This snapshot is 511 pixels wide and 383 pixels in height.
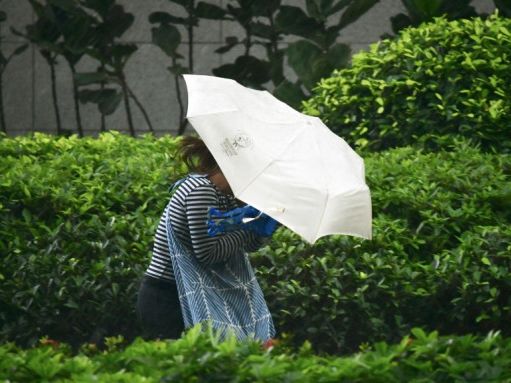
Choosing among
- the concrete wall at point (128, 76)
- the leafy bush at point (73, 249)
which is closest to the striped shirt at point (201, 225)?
the leafy bush at point (73, 249)

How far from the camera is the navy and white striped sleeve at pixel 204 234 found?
180 inches

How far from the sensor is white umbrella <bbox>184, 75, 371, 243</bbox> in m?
4.32

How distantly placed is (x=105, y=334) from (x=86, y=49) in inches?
190

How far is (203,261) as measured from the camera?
4641 millimetres

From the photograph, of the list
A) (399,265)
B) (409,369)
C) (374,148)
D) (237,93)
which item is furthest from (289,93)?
(409,369)

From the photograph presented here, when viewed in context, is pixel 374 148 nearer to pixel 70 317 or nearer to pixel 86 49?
pixel 70 317

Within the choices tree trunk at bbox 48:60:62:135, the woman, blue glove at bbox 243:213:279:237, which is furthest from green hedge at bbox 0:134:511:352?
tree trunk at bbox 48:60:62:135

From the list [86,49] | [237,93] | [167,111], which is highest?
[237,93]

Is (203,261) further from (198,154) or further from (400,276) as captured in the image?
(400,276)

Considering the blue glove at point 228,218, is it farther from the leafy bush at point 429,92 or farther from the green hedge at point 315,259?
the leafy bush at point 429,92

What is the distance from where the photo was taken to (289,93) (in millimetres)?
9297

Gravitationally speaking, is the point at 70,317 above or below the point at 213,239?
below

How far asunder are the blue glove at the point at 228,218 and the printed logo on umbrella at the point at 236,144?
10.9 inches

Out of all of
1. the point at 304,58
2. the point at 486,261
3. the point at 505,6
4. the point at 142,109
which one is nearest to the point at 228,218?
the point at 486,261
